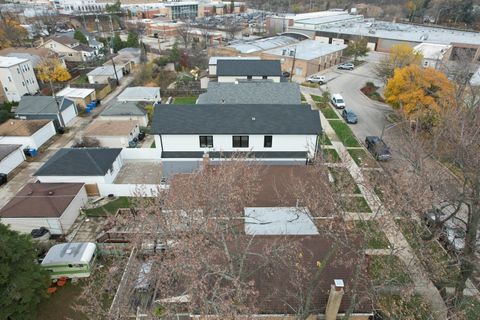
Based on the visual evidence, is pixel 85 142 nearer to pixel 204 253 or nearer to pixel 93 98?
pixel 93 98

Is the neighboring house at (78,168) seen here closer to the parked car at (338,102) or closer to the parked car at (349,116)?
the parked car at (349,116)

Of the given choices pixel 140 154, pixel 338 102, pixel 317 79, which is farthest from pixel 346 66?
pixel 140 154

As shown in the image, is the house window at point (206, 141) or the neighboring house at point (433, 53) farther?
the neighboring house at point (433, 53)

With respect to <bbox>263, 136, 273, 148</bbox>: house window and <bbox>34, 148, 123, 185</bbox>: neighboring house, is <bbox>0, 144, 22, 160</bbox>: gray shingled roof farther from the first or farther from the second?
<bbox>263, 136, 273, 148</bbox>: house window

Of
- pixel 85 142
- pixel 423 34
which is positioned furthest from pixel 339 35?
pixel 85 142

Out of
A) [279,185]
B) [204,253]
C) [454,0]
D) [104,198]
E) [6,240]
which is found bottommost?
[104,198]

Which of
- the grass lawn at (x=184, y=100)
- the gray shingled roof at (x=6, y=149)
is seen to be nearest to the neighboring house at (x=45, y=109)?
the gray shingled roof at (x=6, y=149)

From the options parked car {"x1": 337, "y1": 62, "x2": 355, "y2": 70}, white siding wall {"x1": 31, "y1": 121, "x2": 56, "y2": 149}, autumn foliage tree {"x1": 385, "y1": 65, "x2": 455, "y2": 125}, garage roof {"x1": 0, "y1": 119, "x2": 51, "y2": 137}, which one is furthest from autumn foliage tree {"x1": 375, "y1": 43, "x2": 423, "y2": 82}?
garage roof {"x1": 0, "y1": 119, "x2": 51, "y2": 137}
